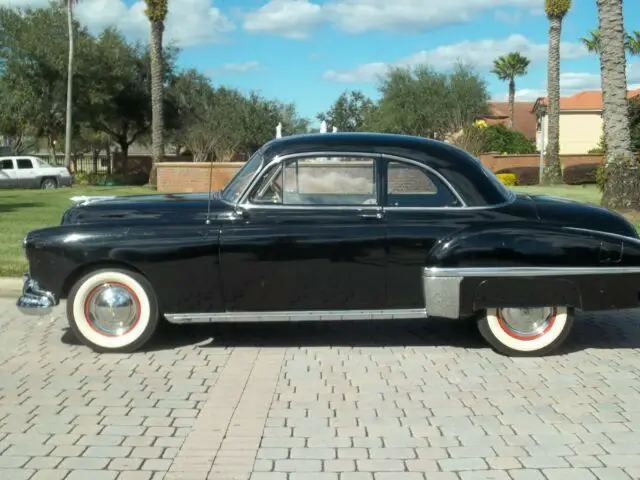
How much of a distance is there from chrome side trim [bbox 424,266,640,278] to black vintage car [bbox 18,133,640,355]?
1 cm

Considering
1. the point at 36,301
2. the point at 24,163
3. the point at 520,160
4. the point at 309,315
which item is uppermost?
the point at 520,160

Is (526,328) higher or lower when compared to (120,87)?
lower

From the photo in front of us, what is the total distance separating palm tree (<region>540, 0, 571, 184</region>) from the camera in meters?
32.2

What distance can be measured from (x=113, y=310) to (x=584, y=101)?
203ft

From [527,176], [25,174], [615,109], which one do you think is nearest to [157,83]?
[25,174]

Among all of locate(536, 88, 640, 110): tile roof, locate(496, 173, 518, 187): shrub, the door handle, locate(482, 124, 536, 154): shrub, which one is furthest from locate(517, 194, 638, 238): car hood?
locate(536, 88, 640, 110): tile roof

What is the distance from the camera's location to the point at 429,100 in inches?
1991

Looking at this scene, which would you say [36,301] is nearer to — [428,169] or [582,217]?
[428,169]

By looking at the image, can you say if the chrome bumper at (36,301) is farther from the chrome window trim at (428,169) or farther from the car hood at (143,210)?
the chrome window trim at (428,169)

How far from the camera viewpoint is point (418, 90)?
51.0 metres

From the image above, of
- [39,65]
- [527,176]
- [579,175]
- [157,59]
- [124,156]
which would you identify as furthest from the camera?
[124,156]

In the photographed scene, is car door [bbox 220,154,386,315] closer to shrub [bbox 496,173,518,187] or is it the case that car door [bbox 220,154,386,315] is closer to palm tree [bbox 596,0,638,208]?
palm tree [bbox 596,0,638,208]

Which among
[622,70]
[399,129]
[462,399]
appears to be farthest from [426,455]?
[399,129]

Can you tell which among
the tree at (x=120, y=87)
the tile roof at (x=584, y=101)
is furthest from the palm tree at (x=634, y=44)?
the tree at (x=120, y=87)
